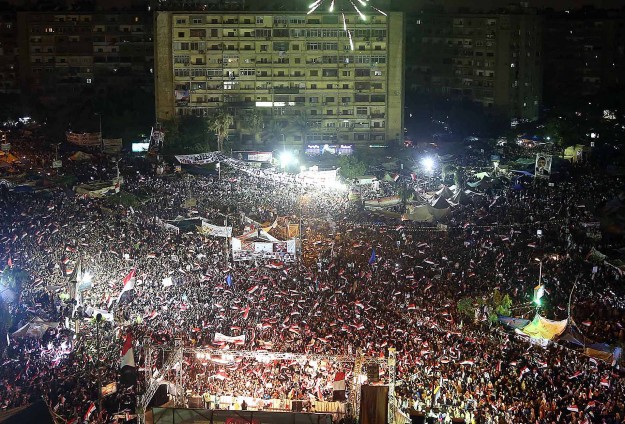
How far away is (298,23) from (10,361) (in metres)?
51.8

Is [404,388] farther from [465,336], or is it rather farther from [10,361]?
[10,361]

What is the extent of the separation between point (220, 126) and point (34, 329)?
141 ft

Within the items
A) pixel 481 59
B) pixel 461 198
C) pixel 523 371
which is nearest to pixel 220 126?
pixel 461 198

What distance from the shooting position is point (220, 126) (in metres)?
65.3

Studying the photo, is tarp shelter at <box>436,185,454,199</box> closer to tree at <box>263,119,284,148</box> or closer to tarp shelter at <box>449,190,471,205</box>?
tarp shelter at <box>449,190,471,205</box>

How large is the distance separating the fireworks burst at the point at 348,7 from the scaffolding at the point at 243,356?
5131 cm

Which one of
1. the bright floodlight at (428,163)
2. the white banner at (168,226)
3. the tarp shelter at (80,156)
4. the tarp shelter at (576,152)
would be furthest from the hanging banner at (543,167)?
the tarp shelter at (80,156)

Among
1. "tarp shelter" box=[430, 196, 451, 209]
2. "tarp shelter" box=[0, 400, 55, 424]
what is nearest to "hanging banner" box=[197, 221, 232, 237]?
"tarp shelter" box=[430, 196, 451, 209]

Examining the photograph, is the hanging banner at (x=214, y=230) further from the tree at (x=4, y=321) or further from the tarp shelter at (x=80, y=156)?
the tarp shelter at (x=80, y=156)

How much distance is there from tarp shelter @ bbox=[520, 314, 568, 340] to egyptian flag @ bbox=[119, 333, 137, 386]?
10943 mm

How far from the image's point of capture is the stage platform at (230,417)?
17625 millimetres

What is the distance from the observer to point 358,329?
23.6 meters

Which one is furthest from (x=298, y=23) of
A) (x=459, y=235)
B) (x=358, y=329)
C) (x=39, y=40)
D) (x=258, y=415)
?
(x=258, y=415)

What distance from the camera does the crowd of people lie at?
20.4 metres
